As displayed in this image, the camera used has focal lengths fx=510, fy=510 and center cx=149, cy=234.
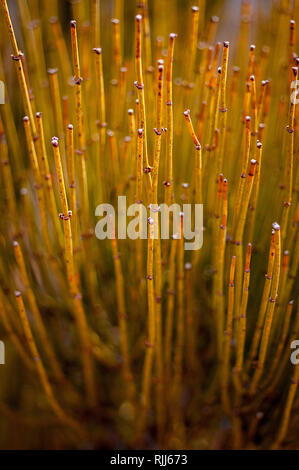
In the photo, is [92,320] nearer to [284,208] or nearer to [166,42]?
[284,208]

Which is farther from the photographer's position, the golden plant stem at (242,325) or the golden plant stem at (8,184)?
the golden plant stem at (8,184)

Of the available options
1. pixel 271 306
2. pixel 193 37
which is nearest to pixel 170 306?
pixel 271 306

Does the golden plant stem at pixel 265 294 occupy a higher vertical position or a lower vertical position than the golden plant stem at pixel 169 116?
lower

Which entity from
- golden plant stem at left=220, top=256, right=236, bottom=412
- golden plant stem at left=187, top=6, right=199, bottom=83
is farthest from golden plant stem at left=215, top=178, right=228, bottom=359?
golden plant stem at left=187, top=6, right=199, bottom=83

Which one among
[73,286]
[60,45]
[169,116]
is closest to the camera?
[169,116]

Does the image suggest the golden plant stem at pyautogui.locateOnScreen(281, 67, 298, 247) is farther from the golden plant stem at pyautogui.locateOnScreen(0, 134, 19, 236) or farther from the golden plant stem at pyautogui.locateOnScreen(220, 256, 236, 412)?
the golden plant stem at pyautogui.locateOnScreen(0, 134, 19, 236)

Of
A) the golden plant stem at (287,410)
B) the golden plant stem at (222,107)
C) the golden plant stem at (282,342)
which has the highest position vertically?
the golden plant stem at (222,107)

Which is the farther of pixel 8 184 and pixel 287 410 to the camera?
pixel 8 184

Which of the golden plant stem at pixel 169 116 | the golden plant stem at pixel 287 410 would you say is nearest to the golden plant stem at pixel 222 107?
the golden plant stem at pixel 169 116

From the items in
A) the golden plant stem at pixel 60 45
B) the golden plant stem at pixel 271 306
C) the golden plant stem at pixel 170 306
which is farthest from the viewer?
the golden plant stem at pixel 60 45

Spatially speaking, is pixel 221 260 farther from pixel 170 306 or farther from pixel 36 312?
pixel 36 312

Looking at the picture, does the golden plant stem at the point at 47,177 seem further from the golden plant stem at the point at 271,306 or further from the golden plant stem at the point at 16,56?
the golden plant stem at the point at 271,306

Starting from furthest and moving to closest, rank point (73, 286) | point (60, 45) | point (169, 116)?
point (60, 45)
point (73, 286)
point (169, 116)

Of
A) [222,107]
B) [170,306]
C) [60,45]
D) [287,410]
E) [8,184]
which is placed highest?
[60,45]
